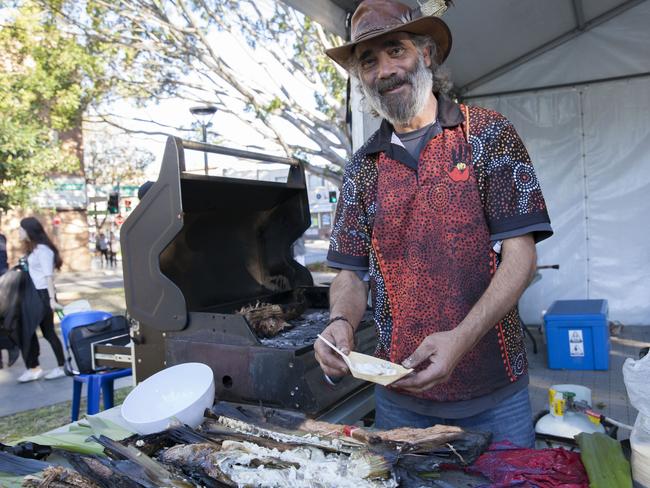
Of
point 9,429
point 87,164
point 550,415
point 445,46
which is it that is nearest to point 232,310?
point 550,415

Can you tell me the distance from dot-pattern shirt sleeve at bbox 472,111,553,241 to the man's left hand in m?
0.37

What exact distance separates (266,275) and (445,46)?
2338 mm

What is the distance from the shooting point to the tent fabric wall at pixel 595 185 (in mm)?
6664

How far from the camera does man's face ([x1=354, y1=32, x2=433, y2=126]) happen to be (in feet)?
5.61

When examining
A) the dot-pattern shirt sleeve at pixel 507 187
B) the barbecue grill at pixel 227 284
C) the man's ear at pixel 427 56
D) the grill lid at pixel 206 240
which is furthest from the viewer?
the grill lid at pixel 206 240

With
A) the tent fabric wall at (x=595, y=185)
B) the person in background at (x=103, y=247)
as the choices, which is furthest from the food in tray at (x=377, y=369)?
the person in background at (x=103, y=247)

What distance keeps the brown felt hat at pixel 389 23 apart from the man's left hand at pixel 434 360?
2.99 feet

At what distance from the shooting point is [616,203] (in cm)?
673

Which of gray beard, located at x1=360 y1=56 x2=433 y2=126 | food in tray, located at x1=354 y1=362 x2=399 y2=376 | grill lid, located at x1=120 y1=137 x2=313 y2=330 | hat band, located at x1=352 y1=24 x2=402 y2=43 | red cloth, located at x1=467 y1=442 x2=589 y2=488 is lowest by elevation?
red cloth, located at x1=467 y1=442 x2=589 y2=488

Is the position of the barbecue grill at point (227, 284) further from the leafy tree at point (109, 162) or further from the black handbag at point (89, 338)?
the leafy tree at point (109, 162)

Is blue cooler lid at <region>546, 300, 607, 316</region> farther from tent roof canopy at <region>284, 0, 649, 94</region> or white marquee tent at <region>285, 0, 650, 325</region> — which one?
tent roof canopy at <region>284, 0, 649, 94</region>

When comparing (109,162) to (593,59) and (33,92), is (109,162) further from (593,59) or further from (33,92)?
(593,59)

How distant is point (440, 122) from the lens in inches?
68.1

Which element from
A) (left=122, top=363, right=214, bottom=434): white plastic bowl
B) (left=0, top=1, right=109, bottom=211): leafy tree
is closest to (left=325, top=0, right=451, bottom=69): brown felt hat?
(left=122, top=363, right=214, bottom=434): white plastic bowl
